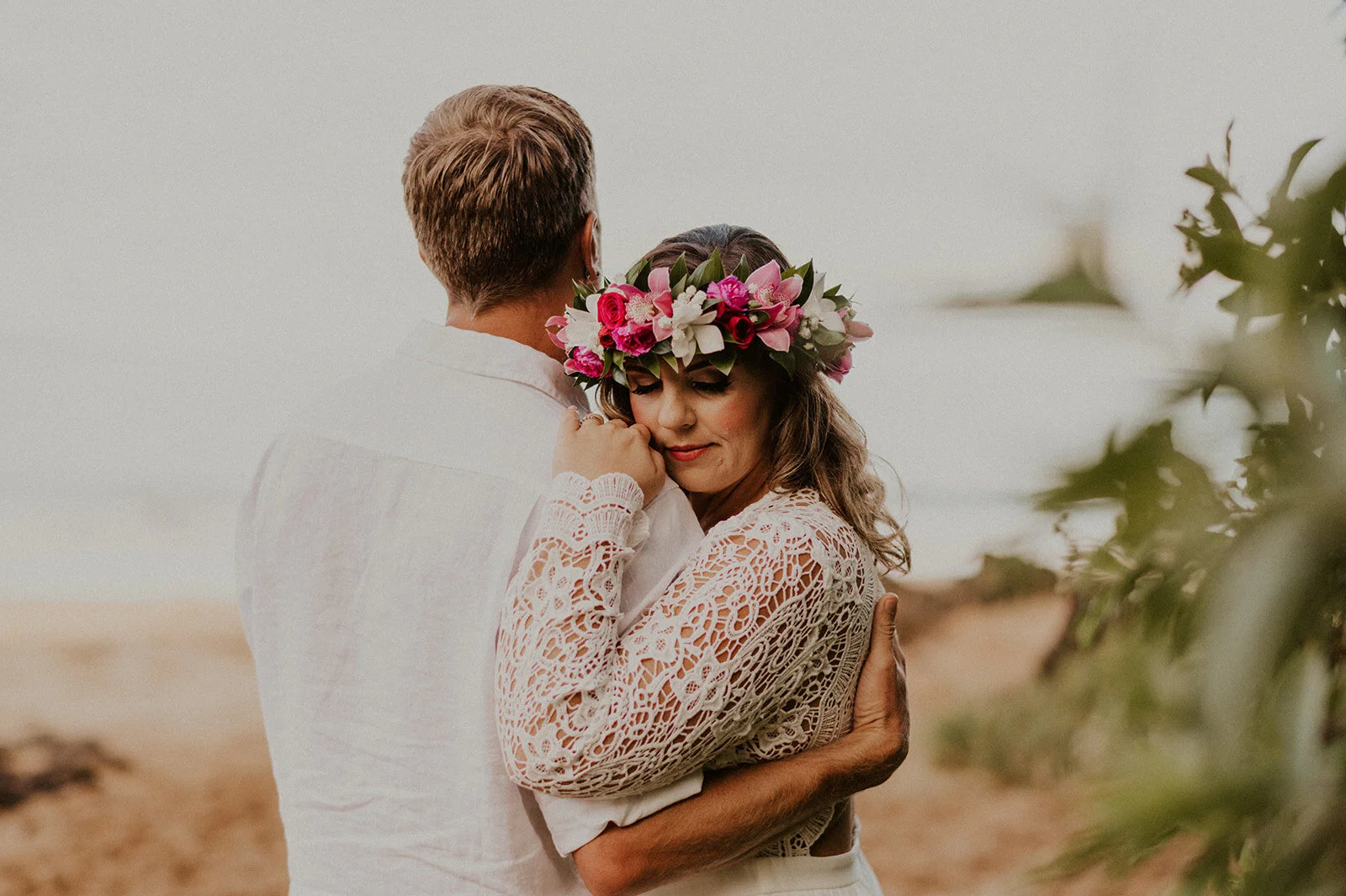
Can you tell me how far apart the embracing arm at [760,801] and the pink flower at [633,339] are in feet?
1.78

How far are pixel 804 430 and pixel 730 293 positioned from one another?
29cm

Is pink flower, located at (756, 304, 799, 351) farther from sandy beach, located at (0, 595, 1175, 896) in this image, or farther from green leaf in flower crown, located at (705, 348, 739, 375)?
sandy beach, located at (0, 595, 1175, 896)

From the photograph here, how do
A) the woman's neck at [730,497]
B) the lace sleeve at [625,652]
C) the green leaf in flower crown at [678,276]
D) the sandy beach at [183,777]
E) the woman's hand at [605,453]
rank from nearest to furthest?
the lace sleeve at [625,652] < the woman's hand at [605,453] < the green leaf in flower crown at [678,276] < the woman's neck at [730,497] < the sandy beach at [183,777]

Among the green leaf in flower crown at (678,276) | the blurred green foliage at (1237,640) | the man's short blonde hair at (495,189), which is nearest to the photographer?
the blurred green foliage at (1237,640)

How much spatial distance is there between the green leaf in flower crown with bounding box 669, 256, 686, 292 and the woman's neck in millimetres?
339

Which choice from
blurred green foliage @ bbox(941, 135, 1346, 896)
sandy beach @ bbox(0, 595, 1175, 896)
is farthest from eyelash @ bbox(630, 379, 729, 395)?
sandy beach @ bbox(0, 595, 1175, 896)

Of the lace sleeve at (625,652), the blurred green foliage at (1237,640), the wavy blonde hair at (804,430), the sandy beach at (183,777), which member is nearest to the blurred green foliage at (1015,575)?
the blurred green foliage at (1237,640)

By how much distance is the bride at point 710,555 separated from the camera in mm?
1580

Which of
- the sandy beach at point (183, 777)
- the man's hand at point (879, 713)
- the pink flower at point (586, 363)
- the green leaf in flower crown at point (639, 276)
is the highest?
the green leaf in flower crown at point (639, 276)

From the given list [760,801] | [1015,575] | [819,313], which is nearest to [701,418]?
[819,313]

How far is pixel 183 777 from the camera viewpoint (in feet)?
38.0

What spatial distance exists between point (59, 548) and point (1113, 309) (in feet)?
61.0

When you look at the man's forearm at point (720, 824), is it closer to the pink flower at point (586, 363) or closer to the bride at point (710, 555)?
the bride at point (710, 555)

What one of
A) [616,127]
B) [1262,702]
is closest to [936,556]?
[616,127]
